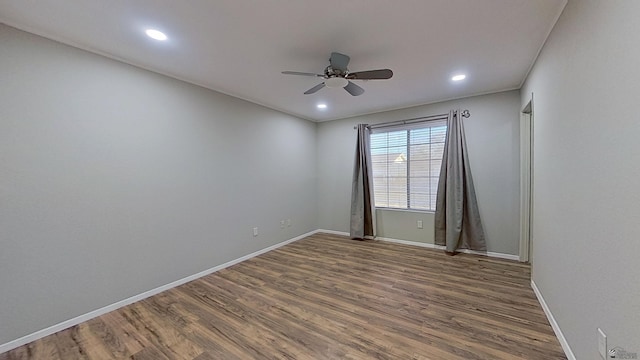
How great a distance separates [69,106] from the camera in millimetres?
2158

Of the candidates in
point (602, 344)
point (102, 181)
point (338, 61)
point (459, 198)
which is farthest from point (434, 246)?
point (102, 181)

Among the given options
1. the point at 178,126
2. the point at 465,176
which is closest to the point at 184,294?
the point at 178,126

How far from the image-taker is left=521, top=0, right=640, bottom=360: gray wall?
3.46 feet

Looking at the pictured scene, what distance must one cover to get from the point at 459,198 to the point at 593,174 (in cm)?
256

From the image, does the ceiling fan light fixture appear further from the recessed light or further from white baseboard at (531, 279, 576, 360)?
white baseboard at (531, 279, 576, 360)

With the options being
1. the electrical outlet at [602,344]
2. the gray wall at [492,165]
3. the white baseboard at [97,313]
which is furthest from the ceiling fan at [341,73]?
the white baseboard at [97,313]

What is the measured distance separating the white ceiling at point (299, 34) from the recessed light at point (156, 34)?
0.17ft

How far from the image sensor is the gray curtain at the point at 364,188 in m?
4.72

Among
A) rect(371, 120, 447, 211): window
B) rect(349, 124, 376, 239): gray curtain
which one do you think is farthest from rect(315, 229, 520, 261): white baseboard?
rect(371, 120, 447, 211): window

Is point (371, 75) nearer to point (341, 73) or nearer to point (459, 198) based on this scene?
point (341, 73)

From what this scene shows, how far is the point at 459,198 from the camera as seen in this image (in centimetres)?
381

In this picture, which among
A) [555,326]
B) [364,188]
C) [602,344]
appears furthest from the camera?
[364,188]

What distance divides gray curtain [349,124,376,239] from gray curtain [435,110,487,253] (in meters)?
1.31

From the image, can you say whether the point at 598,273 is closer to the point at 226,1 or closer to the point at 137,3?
the point at 226,1
